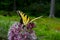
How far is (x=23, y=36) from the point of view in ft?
11.7

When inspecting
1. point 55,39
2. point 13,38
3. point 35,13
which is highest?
point 13,38

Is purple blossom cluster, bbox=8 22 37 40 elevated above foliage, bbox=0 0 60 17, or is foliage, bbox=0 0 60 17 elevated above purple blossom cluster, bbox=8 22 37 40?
purple blossom cluster, bbox=8 22 37 40

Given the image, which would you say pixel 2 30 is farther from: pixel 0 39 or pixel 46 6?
pixel 46 6

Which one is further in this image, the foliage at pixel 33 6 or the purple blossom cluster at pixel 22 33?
the foliage at pixel 33 6

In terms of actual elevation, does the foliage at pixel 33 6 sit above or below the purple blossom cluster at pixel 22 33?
below

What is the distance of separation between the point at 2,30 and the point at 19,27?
22.1 feet

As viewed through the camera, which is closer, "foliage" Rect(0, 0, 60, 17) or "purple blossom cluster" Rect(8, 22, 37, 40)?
"purple blossom cluster" Rect(8, 22, 37, 40)

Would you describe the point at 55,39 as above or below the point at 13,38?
below

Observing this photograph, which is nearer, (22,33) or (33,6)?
(22,33)

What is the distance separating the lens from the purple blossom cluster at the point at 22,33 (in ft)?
11.7

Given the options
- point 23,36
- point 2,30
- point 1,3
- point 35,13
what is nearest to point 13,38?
point 23,36

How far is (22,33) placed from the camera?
11.8ft

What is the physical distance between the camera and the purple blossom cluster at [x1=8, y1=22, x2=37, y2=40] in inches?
140

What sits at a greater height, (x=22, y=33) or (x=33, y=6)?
(x=22, y=33)
